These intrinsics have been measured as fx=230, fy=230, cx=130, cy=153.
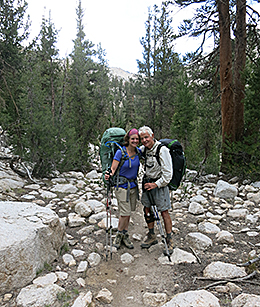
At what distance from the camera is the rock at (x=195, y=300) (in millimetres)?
2230

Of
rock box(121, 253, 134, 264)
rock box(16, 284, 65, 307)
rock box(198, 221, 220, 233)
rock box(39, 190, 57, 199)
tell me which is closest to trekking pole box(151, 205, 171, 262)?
rock box(121, 253, 134, 264)

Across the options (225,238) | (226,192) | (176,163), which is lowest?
(225,238)

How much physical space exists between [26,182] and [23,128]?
1.55m

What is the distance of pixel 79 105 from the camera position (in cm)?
975

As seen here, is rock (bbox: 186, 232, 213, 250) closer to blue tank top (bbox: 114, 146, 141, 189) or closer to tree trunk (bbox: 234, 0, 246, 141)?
blue tank top (bbox: 114, 146, 141, 189)

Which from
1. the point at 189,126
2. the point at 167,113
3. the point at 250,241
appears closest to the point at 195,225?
the point at 250,241

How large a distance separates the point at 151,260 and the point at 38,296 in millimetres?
1756

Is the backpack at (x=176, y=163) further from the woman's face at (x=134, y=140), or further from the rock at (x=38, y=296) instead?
the rock at (x=38, y=296)

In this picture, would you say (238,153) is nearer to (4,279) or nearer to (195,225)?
(195,225)

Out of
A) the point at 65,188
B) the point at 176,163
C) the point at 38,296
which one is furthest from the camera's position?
the point at 65,188

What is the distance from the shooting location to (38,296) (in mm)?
2508

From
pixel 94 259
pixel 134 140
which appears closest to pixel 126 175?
pixel 134 140

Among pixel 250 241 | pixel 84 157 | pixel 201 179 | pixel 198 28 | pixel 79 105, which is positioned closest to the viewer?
pixel 250 241

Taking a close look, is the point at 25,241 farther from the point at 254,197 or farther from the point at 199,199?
the point at 254,197
